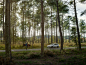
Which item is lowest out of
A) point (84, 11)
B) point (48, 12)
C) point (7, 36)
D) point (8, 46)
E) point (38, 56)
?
point (38, 56)

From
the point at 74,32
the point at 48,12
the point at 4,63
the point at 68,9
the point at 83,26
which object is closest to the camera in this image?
the point at 4,63

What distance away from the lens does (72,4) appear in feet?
59.5

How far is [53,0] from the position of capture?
1748cm

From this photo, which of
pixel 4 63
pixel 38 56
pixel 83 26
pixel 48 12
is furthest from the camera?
pixel 83 26

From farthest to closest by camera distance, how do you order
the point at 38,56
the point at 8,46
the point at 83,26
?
the point at 83,26
the point at 38,56
the point at 8,46

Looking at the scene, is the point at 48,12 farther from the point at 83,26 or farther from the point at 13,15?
the point at 83,26

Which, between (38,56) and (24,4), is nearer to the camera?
(38,56)

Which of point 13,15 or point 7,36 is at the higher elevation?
point 13,15

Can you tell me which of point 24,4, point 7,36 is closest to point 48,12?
point 24,4

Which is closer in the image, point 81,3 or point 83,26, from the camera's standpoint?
point 81,3

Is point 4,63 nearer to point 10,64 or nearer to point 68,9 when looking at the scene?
point 10,64

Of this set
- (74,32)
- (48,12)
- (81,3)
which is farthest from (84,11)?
(48,12)

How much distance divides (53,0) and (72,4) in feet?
14.2

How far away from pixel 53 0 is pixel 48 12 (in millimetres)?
11741
